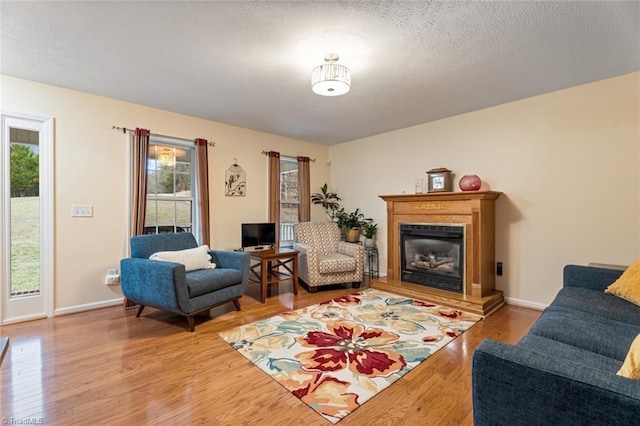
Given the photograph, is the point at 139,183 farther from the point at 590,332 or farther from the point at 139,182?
the point at 590,332

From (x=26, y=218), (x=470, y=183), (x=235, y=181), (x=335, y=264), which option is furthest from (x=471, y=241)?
(x=26, y=218)

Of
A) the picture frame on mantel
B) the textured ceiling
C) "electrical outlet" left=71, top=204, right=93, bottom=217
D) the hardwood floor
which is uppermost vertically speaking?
the textured ceiling

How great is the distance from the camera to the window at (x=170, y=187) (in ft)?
12.3

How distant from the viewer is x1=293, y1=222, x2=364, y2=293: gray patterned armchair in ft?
13.0

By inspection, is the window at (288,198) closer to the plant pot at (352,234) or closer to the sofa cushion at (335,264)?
the plant pot at (352,234)

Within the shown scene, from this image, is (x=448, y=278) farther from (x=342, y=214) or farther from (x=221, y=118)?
(x=221, y=118)

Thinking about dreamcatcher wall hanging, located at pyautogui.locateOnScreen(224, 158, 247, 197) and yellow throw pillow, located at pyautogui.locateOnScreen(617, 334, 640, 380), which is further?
dreamcatcher wall hanging, located at pyautogui.locateOnScreen(224, 158, 247, 197)

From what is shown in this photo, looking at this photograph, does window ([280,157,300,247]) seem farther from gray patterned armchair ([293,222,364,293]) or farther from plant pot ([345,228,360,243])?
plant pot ([345,228,360,243])

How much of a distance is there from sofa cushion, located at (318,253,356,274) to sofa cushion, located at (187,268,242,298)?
1202 millimetres

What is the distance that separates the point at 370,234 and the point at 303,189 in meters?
1.41

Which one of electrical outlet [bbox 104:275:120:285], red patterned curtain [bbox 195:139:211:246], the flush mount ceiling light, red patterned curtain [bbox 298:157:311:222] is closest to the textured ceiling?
→ the flush mount ceiling light

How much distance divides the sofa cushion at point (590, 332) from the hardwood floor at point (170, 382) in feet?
2.00

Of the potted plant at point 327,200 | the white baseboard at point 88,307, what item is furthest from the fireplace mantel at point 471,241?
the white baseboard at point 88,307

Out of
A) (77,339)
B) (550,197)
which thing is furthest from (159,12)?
(550,197)
